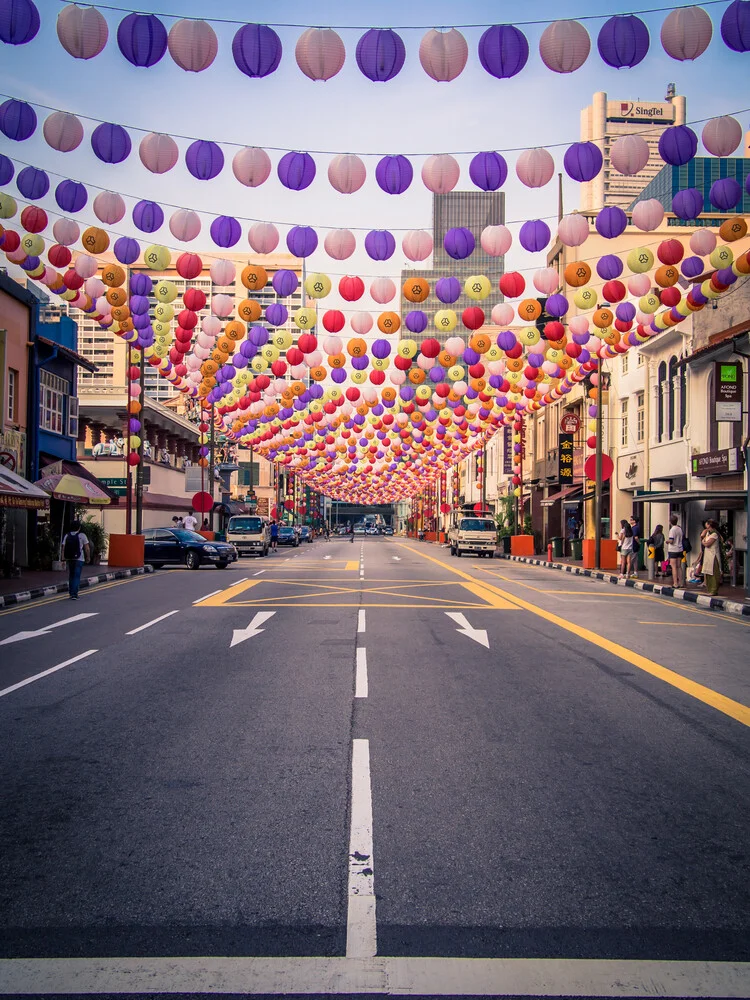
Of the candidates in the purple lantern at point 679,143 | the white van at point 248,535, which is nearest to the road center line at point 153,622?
the purple lantern at point 679,143

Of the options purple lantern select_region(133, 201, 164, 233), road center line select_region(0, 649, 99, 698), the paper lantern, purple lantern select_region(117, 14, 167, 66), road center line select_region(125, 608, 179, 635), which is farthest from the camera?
purple lantern select_region(133, 201, 164, 233)

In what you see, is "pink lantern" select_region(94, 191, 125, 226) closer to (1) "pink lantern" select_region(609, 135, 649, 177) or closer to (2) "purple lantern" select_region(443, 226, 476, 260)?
(2) "purple lantern" select_region(443, 226, 476, 260)

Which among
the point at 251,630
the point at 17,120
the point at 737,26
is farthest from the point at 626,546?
the point at 17,120

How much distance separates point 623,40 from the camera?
10305 mm

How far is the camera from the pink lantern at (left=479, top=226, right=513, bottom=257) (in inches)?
664

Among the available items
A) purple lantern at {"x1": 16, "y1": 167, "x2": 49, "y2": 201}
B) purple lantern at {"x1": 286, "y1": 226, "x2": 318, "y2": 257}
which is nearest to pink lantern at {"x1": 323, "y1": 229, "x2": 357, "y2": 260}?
purple lantern at {"x1": 286, "y1": 226, "x2": 318, "y2": 257}

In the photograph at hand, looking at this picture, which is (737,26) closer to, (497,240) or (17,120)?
(497,240)

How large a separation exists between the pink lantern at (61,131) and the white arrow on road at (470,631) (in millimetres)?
9387

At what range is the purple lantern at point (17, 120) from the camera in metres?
12.2

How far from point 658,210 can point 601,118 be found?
19689 centimetres

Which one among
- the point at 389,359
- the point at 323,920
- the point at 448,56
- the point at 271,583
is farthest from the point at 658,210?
the point at 323,920

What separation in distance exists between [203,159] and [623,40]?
6.43m

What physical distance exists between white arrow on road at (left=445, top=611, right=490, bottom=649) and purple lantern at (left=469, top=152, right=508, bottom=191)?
6.93 m

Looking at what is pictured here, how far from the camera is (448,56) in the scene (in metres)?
10.6
